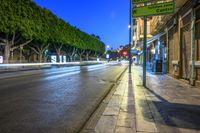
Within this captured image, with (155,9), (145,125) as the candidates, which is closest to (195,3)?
(155,9)

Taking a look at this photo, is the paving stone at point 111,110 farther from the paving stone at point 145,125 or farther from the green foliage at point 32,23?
the green foliage at point 32,23

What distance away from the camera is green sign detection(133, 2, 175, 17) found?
47.5 ft

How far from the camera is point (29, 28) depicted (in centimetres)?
4381

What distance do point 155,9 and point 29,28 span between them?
31224mm

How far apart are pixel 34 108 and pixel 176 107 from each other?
3715 millimetres

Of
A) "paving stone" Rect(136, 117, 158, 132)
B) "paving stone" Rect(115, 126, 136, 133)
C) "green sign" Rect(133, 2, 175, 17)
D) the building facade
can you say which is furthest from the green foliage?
"paving stone" Rect(115, 126, 136, 133)

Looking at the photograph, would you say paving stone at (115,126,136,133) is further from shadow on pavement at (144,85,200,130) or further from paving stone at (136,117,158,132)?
shadow on pavement at (144,85,200,130)

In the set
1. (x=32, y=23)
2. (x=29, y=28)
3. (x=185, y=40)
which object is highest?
(x=32, y=23)

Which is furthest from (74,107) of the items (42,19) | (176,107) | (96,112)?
(42,19)

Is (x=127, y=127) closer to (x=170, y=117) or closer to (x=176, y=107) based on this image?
(x=170, y=117)

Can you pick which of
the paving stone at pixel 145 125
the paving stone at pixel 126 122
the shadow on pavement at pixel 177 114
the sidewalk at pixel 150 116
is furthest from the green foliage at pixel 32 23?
the paving stone at pixel 145 125

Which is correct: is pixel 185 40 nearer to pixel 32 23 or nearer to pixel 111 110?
pixel 111 110

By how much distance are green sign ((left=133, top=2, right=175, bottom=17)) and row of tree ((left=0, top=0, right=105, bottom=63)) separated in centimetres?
2548

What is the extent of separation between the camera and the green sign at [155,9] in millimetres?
14484
